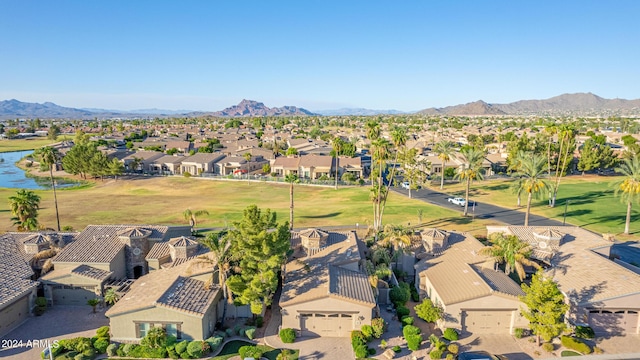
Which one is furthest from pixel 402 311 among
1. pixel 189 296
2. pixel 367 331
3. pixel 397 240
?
pixel 189 296

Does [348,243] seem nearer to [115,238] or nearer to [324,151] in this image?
[115,238]

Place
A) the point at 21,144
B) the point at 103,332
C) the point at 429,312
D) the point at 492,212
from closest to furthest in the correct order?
the point at 103,332 → the point at 429,312 → the point at 492,212 → the point at 21,144

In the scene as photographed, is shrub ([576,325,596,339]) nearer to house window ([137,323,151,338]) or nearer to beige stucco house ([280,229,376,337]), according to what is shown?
beige stucco house ([280,229,376,337])

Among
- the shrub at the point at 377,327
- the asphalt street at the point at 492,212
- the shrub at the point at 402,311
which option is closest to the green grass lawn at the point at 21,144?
the asphalt street at the point at 492,212

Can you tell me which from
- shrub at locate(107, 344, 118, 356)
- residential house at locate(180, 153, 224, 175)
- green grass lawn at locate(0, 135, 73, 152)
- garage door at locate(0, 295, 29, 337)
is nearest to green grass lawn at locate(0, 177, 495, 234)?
residential house at locate(180, 153, 224, 175)

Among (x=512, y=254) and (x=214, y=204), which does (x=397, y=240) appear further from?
(x=214, y=204)

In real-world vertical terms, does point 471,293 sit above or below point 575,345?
above

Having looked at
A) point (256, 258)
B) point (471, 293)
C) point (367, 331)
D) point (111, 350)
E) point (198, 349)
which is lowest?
point (111, 350)

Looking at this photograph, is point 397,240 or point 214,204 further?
point 214,204
